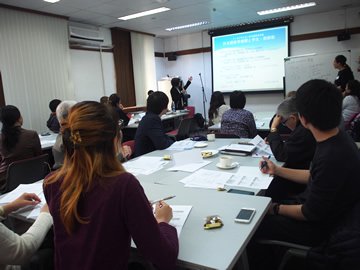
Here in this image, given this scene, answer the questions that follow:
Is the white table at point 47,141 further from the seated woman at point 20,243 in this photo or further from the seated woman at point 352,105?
the seated woman at point 352,105

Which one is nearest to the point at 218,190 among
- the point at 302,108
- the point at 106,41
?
the point at 302,108

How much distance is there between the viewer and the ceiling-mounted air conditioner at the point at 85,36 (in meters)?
6.22

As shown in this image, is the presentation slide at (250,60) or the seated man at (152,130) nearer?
the seated man at (152,130)

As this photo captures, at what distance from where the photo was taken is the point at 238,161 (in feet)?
7.45

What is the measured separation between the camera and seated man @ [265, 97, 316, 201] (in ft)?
6.64

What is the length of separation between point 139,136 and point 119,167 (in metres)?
1.87

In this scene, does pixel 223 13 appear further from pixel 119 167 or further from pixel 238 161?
pixel 119 167

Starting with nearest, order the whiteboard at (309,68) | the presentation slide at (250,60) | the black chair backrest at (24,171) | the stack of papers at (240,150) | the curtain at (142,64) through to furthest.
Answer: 1. the stack of papers at (240,150)
2. the black chair backrest at (24,171)
3. the whiteboard at (309,68)
4. the presentation slide at (250,60)
5. the curtain at (142,64)

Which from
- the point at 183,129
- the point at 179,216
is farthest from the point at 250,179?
the point at 183,129

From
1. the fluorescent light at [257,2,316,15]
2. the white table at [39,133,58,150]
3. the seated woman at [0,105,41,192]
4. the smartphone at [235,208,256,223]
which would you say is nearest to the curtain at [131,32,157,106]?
the fluorescent light at [257,2,316,15]

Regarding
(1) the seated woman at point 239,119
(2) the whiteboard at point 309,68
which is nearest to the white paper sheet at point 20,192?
(1) the seated woman at point 239,119

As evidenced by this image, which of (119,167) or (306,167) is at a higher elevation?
(119,167)

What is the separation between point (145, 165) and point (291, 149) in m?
1.10

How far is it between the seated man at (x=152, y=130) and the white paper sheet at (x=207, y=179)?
2.92ft
